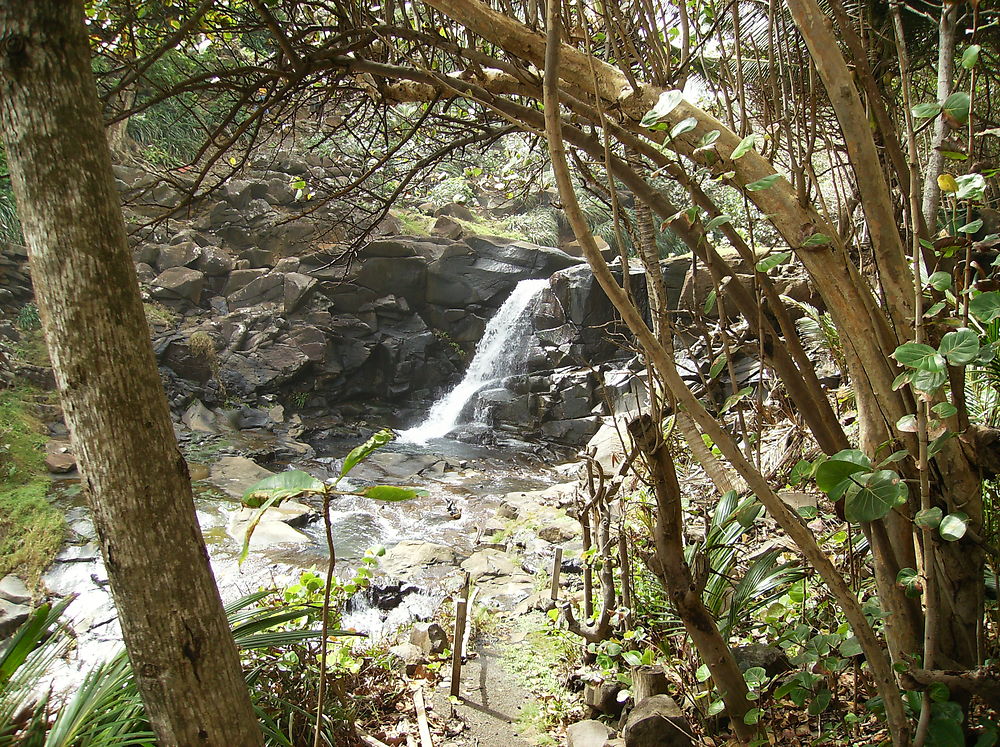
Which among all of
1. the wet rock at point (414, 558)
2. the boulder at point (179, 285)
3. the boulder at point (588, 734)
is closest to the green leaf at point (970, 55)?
the boulder at point (588, 734)

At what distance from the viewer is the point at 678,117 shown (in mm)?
1673

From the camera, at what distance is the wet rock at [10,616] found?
4.55 metres

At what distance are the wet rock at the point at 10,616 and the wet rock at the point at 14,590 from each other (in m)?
0.13

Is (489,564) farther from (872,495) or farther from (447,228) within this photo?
(447,228)

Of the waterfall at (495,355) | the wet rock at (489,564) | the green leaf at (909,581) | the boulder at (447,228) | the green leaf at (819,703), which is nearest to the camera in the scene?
the green leaf at (909,581)

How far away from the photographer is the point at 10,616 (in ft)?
15.7

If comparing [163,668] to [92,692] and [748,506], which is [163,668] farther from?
[748,506]

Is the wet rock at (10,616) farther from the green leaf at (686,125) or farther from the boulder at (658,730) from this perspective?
the green leaf at (686,125)

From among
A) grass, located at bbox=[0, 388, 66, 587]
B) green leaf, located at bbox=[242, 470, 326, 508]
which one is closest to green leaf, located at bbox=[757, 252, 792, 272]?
green leaf, located at bbox=[242, 470, 326, 508]

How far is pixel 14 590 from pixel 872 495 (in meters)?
6.66

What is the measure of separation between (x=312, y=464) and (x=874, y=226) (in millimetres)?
9588

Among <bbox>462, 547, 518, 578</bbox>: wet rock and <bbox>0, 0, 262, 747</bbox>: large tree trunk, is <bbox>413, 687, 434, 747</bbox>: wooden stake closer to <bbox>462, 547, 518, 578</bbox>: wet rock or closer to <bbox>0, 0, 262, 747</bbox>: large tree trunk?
<bbox>0, 0, 262, 747</bbox>: large tree trunk

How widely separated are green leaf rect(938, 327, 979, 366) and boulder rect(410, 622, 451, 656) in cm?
333

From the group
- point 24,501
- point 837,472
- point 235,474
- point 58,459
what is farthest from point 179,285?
point 837,472
